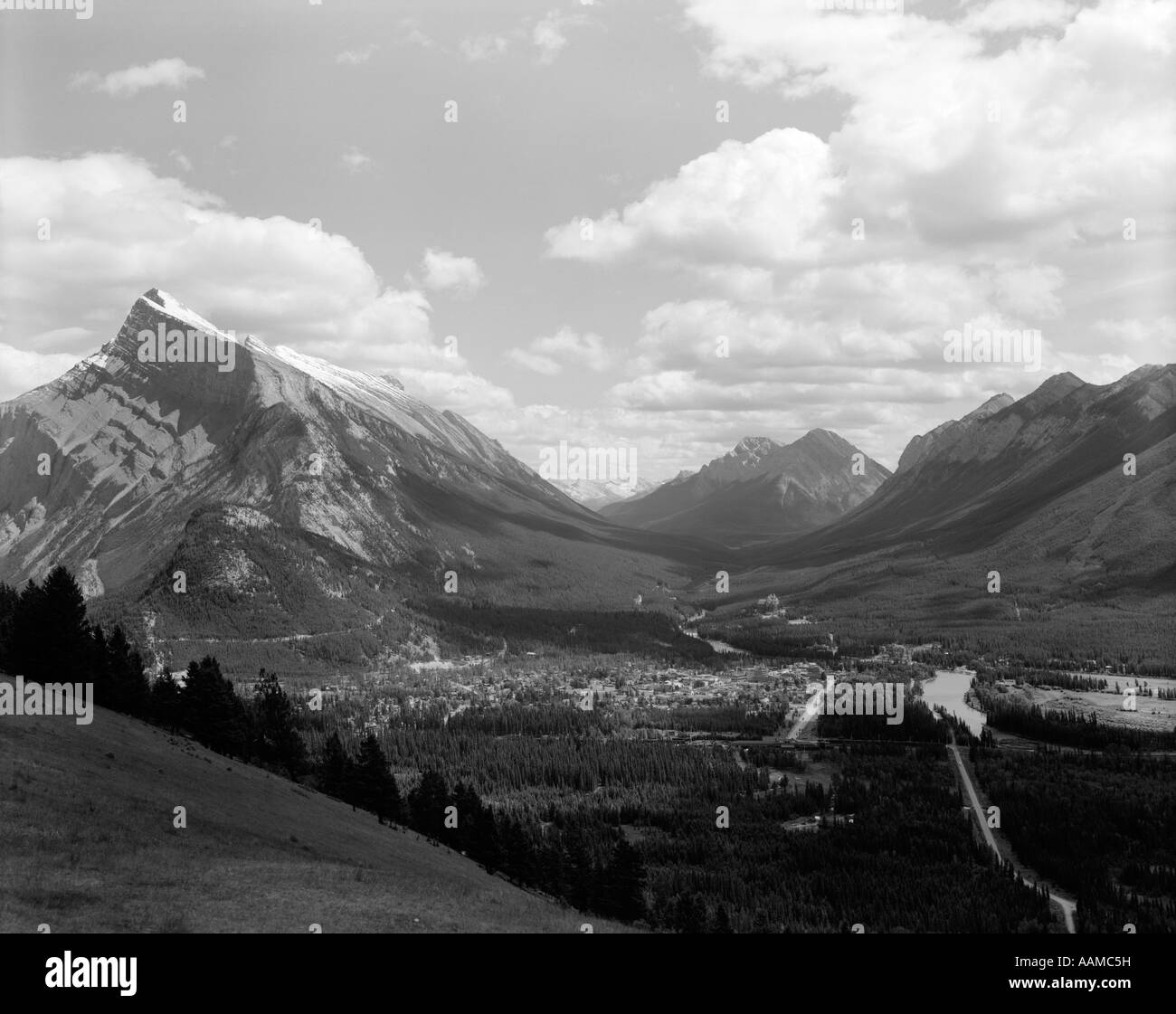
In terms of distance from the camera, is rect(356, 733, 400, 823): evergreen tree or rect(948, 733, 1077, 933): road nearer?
rect(356, 733, 400, 823): evergreen tree

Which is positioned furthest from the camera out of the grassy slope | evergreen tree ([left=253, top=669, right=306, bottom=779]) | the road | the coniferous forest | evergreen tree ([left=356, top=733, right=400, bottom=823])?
the road

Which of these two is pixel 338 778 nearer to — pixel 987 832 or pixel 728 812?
pixel 728 812

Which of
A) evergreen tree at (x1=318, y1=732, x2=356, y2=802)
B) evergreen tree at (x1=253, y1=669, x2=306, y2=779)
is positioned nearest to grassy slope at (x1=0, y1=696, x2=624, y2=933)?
evergreen tree at (x1=318, y1=732, x2=356, y2=802)

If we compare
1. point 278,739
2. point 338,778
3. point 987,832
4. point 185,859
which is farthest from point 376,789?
point 987,832

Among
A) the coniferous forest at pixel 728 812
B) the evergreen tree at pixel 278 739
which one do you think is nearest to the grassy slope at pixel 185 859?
the coniferous forest at pixel 728 812

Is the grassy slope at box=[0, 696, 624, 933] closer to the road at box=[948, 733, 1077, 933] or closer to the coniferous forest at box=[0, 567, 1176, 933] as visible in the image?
the coniferous forest at box=[0, 567, 1176, 933]
